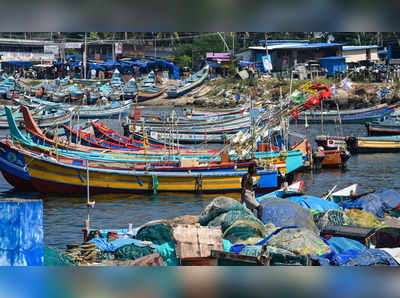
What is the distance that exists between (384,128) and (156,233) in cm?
2317

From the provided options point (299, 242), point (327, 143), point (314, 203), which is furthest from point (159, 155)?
point (299, 242)

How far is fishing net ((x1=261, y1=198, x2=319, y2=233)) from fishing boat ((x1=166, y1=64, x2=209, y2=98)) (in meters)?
45.8

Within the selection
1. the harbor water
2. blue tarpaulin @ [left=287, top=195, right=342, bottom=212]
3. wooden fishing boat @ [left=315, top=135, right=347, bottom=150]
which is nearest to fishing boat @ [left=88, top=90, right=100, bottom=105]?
wooden fishing boat @ [left=315, top=135, right=347, bottom=150]

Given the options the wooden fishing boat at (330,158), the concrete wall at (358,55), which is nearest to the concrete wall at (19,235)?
the wooden fishing boat at (330,158)

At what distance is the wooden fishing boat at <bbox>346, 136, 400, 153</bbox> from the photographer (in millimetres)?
25438

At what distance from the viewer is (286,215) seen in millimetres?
9086

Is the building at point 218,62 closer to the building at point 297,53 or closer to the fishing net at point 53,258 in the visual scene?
the building at point 297,53

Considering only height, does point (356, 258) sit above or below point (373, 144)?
below

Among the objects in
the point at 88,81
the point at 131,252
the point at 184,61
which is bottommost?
the point at 131,252

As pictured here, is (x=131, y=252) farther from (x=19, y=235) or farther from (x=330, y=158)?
(x=330, y=158)

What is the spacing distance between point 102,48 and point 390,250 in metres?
61.4

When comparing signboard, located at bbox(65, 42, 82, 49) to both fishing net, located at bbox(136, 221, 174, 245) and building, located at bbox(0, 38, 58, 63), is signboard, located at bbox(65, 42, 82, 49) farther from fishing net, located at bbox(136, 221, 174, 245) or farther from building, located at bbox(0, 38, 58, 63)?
fishing net, located at bbox(136, 221, 174, 245)

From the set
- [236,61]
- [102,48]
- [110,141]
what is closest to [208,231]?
[110,141]
